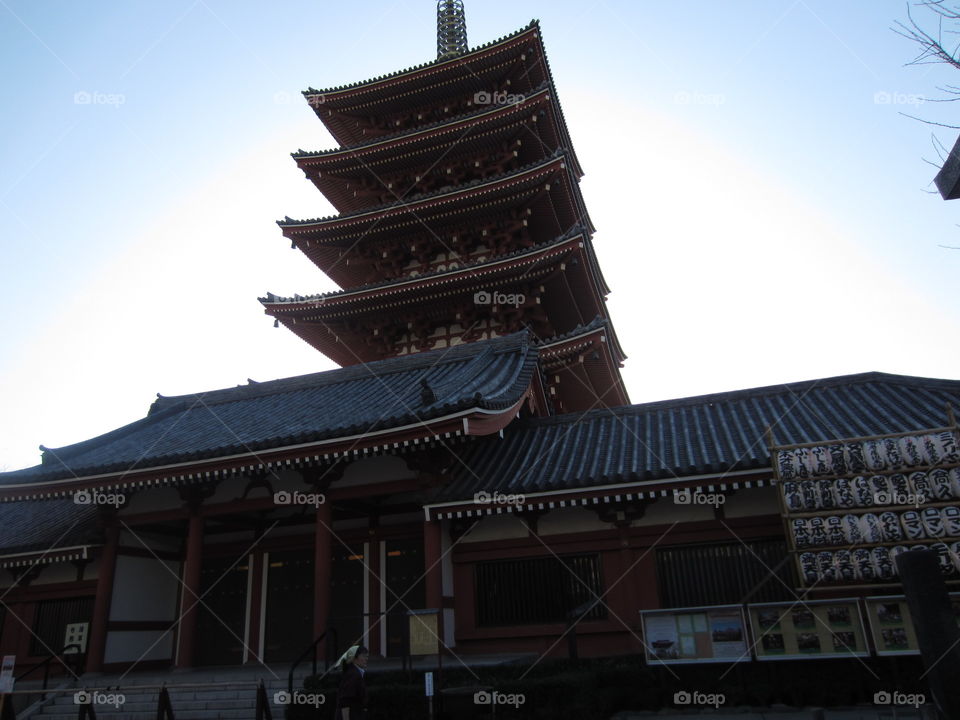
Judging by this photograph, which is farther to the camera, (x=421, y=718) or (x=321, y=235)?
(x=321, y=235)

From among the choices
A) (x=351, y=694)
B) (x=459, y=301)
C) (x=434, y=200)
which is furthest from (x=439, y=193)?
(x=351, y=694)

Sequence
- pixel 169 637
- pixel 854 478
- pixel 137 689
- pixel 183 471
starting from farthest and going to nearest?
1. pixel 169 637
2. pixel 183 471
3. pixel 137 689
4. pixel 854 478

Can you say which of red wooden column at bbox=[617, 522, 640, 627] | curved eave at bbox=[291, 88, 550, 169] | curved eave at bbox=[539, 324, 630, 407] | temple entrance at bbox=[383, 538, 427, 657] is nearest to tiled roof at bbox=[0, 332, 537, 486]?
curved eave at bbox=[539, 324, 630, 407]

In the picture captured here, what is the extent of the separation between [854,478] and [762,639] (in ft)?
8.72

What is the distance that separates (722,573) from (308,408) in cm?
997

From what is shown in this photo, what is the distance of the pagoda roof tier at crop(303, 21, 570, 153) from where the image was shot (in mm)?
24094

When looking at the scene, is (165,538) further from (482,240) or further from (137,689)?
(482,240)

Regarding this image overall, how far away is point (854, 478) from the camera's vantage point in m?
9.53

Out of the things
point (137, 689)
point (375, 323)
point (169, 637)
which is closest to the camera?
point (137, 689)

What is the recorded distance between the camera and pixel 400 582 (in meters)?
14.2

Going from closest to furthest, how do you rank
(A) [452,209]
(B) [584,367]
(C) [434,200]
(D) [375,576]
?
(D) [375,576] < (B) [584,367] < (C) [434,200] < (A) [452,209]

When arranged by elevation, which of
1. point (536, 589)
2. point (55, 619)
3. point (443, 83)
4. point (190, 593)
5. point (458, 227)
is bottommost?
point (536, 589)

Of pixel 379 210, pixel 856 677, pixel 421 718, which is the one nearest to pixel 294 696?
pixel 421 718

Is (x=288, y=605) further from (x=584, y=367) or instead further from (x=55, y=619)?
(x=584, y=367)
